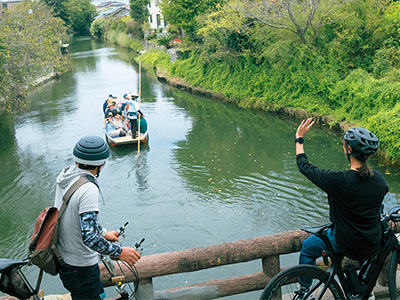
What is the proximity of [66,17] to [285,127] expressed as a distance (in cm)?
6289

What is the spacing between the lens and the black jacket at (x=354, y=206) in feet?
9.88

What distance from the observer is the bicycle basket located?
2986 millimetres

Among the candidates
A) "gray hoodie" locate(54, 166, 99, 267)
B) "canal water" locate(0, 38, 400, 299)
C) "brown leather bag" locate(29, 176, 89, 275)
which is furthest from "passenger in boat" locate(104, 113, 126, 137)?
"brown leather bag" locate(29, 176, 89, 275)

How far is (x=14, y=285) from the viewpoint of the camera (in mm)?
3004

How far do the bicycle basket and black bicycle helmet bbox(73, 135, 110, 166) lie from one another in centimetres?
91

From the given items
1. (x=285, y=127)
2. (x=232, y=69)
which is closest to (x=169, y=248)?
(x=285, y=127)

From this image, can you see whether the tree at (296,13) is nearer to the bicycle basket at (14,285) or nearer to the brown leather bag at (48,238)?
the brown leather bag at (48,238)

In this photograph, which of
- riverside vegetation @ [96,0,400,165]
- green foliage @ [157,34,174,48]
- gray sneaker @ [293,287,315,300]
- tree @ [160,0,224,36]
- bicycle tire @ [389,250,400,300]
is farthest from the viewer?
green foliage @ [157,34,174,48]

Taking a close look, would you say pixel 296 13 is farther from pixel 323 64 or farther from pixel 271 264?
pixel 271 264

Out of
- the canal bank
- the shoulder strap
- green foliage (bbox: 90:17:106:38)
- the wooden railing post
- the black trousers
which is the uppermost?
green foliage (bbox: 90:17:106:38)

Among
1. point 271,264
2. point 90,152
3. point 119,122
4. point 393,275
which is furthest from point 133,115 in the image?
point 393,275

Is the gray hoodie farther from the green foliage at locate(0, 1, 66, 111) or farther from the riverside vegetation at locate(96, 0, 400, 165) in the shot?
the green foliage at locate(0, 1, 66, 111)

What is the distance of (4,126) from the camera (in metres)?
20.5

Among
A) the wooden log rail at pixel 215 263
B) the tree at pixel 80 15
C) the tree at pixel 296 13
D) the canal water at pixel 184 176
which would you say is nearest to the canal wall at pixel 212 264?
the wooden log rail at pixel 215 263
